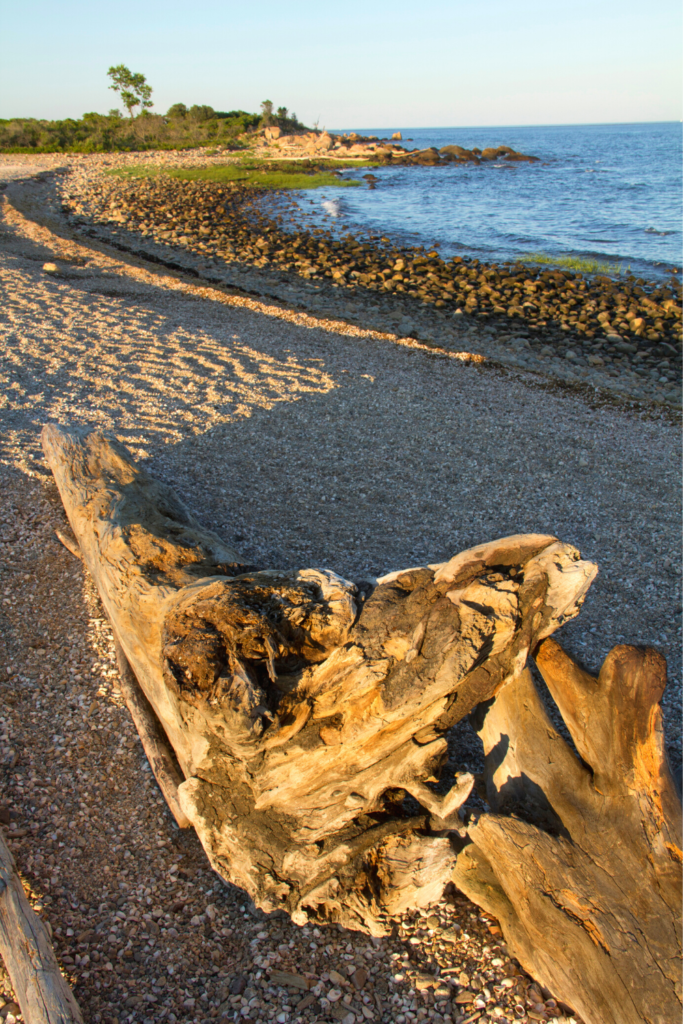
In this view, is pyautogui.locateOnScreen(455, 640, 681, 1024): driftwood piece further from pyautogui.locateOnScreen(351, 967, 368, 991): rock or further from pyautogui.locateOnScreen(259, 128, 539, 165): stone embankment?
pyautogui.locateOnScreen(259, 128, 539, 165): stone embankment

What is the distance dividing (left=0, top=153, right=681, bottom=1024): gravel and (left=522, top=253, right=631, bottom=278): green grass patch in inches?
→ 443

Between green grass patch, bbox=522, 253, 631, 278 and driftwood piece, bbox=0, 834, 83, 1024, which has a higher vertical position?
green grass patch, bbox=522, 253, 631, 278

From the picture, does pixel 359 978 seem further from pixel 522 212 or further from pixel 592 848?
pixel 522 212

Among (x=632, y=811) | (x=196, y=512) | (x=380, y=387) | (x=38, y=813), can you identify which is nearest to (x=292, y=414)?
(x=380, y=387)

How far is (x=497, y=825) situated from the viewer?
2.60m

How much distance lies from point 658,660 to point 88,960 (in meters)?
2.77

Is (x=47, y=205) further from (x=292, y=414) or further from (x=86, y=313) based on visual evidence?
(x=292, y=414)

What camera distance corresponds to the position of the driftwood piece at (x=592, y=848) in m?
2.30

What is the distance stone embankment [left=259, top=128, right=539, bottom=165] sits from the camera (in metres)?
57.5

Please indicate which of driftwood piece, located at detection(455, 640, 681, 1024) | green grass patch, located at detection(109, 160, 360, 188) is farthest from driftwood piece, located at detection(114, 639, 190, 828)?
green grass patch, located at detection(109, 160, 360, 188)

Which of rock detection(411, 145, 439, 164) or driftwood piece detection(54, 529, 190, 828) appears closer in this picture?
driftwood piece detection(54, 529, 190, 828)

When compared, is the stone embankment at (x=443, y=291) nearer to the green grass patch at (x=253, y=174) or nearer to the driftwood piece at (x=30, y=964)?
the driftwood piece at (x=30, y=964)

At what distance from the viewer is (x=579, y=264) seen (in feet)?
64.4

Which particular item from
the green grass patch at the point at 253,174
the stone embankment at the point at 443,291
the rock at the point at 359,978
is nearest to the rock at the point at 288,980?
the rock at the point at 359,978
